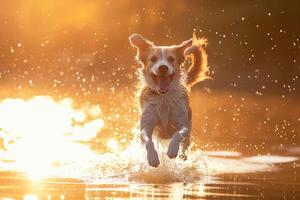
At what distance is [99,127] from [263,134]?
8.34 feet

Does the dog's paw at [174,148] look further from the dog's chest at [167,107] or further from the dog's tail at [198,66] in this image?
the dog's tail at [198,66]

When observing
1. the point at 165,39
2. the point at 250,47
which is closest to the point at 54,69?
the point at 165,39

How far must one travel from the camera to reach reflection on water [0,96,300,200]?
32.0ft

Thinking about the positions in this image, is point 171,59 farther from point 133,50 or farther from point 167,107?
point 133,50

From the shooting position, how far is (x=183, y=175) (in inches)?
446

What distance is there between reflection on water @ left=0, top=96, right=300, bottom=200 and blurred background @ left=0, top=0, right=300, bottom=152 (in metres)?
4.99

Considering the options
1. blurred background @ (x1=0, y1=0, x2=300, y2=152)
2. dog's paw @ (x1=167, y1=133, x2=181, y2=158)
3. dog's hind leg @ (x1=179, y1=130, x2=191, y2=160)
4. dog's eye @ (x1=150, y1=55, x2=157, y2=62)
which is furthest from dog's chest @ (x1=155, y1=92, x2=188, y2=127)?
blurred background @ (x1=0, y1=0, x2=300, y2=152)

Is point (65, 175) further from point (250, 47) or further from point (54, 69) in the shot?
point (250, 47)

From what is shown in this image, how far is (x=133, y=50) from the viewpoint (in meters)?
27.7

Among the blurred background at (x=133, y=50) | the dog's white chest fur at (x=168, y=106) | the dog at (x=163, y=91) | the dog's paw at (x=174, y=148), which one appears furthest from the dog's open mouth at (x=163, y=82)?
the blurred background at (x=133, y=50)

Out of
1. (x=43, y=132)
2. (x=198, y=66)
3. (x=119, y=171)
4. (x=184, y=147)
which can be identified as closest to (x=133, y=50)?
(x=43, y=132)

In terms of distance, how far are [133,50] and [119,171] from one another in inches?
644

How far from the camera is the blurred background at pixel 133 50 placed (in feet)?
71.4

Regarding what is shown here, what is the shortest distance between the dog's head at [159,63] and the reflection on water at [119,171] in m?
0.75
